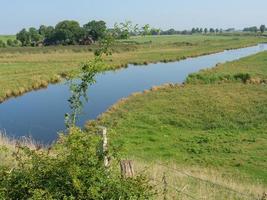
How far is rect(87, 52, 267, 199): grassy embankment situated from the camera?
17.5m

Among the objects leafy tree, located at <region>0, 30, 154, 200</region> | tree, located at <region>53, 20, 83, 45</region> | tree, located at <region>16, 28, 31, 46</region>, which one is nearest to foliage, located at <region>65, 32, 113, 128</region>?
leafy tree, located at <region>0, 30, 154, 200</region>

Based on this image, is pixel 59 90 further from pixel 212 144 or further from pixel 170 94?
pixel 212 144

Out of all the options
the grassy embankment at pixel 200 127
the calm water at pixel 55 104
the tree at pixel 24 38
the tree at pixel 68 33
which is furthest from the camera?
→ the tree at pixel 24 38

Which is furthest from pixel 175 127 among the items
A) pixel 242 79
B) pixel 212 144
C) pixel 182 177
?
pixel 242 79

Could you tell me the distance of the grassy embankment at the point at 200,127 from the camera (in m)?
17.5

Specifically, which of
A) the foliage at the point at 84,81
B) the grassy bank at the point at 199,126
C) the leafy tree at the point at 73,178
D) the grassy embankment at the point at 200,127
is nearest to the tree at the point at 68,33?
the grassy embankment at the point at 200,127

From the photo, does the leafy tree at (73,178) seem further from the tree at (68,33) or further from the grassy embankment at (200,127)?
the tree at (68,33)

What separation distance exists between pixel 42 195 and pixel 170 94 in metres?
27.7

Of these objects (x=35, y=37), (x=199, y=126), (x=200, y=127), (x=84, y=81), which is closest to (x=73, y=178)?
(x=84, y=81)

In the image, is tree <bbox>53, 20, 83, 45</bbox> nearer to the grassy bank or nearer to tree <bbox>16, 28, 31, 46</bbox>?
tree <bbox>16, 28, 31, 46</bbox>

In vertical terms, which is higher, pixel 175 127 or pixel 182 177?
pixel 182 177

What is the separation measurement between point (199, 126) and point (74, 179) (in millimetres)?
18911

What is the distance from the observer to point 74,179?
5828mm

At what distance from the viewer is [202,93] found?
33.2 meters
